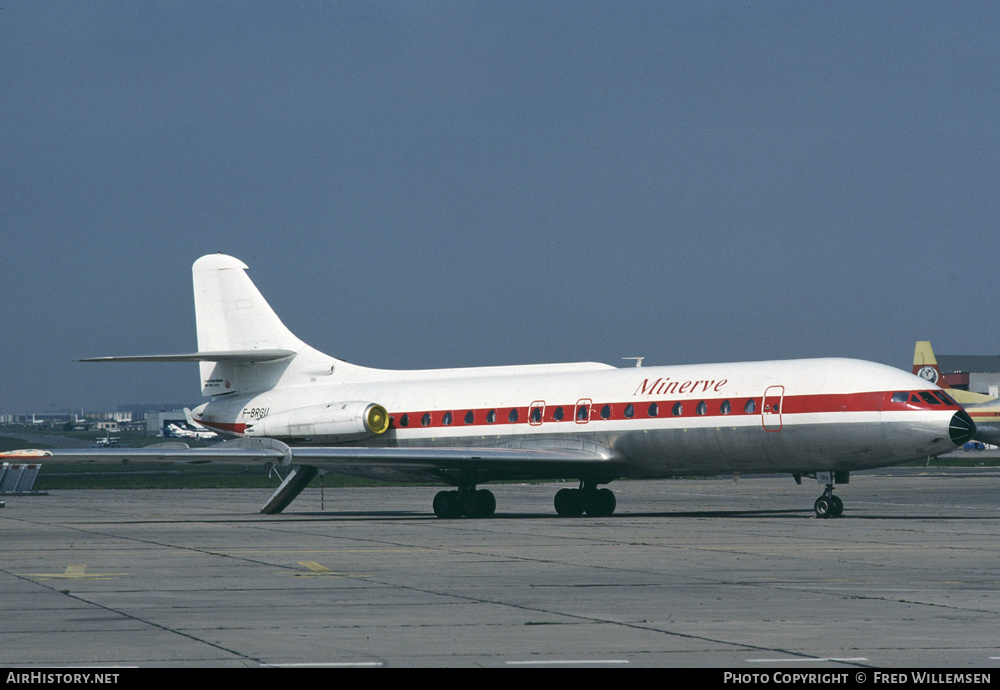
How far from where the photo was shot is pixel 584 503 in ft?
106

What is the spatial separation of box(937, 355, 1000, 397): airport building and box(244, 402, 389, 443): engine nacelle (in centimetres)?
12231

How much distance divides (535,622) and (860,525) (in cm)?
1576

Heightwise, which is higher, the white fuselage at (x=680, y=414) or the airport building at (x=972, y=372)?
the airport building at (x=972, y=372)

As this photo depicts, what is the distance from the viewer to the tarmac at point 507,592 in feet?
33.8

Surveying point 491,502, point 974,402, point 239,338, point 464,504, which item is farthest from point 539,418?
point 974,402

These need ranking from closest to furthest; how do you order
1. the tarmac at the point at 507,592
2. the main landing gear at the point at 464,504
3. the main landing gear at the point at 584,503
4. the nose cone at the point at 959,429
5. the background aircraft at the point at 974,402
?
the tarmac at the point at 507,592 < the nose cone at the point at 959,429 < the main landing gear at the point at 464,504 < the main landing gear at the point at 584,503 < the background aircraft at the point at 974,402

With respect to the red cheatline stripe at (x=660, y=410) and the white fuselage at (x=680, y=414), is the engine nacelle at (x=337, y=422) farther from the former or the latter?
the red cheatline stripe at (x=660, y=410)

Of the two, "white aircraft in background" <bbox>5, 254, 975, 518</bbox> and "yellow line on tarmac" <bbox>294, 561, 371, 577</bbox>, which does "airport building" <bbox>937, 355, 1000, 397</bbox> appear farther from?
"yellow line on tarmac" <bbox>294, 561, 371, 577</bbox>

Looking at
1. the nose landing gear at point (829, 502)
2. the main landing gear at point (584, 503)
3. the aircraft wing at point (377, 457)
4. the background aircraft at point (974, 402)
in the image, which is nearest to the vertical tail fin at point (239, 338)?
the aircraft wing at point (377, 457)

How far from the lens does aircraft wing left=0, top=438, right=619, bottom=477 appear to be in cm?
2697

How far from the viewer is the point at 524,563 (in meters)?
18.4

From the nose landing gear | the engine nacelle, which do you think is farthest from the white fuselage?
the nose landing gear

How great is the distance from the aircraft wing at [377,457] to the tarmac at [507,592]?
1361 mm
